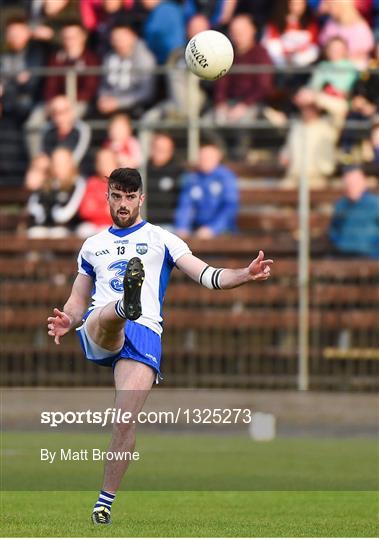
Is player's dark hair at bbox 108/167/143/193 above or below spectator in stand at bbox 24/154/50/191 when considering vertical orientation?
below

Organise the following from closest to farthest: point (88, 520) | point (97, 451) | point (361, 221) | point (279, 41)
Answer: point (88, 520) → point (97, 451) → point (361, 221) → point (279, 41)

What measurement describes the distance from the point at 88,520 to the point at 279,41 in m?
11.9

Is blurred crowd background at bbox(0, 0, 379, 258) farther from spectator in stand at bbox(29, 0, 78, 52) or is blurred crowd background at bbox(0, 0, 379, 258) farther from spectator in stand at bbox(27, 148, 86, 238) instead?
spectator in stand at bbox(29, 0, 78, 52)

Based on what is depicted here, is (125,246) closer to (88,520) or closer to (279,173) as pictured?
(88,520)

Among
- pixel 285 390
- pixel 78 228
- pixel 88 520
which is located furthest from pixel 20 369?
pixel 88 520

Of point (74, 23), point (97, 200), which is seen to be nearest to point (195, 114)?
point (97, 200)

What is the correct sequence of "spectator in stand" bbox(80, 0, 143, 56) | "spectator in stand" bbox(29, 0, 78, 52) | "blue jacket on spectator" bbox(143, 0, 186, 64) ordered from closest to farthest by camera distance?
"blue jacket on spectator" bbox(143, 0, 186, 64) → "spectator in stand" bbox(80, 0, 143, 56) → "spectator in stand" bbox(29, 0, 78, 52)

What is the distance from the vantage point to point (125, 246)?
9.35m

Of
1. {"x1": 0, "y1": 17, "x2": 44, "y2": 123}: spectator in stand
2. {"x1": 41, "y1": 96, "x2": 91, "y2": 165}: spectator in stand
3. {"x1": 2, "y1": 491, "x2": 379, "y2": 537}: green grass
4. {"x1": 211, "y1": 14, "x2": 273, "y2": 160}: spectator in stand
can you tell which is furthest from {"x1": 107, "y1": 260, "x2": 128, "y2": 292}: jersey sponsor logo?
{"x1": 0, "y1": 17, "x2": 44, "y2": 123}: spectator in stand

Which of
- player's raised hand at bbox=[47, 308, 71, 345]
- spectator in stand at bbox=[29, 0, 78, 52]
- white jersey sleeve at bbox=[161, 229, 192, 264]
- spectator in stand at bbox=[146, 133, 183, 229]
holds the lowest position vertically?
player's raised hand at bbox=[47, 308, 71, 345]

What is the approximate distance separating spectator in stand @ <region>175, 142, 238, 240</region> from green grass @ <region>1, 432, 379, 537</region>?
8.96ft

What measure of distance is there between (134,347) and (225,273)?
829 millimetres

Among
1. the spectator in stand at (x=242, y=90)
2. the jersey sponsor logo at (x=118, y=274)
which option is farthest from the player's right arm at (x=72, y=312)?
the spectator in stand at (x=242, y=90)

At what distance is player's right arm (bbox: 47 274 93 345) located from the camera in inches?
364
